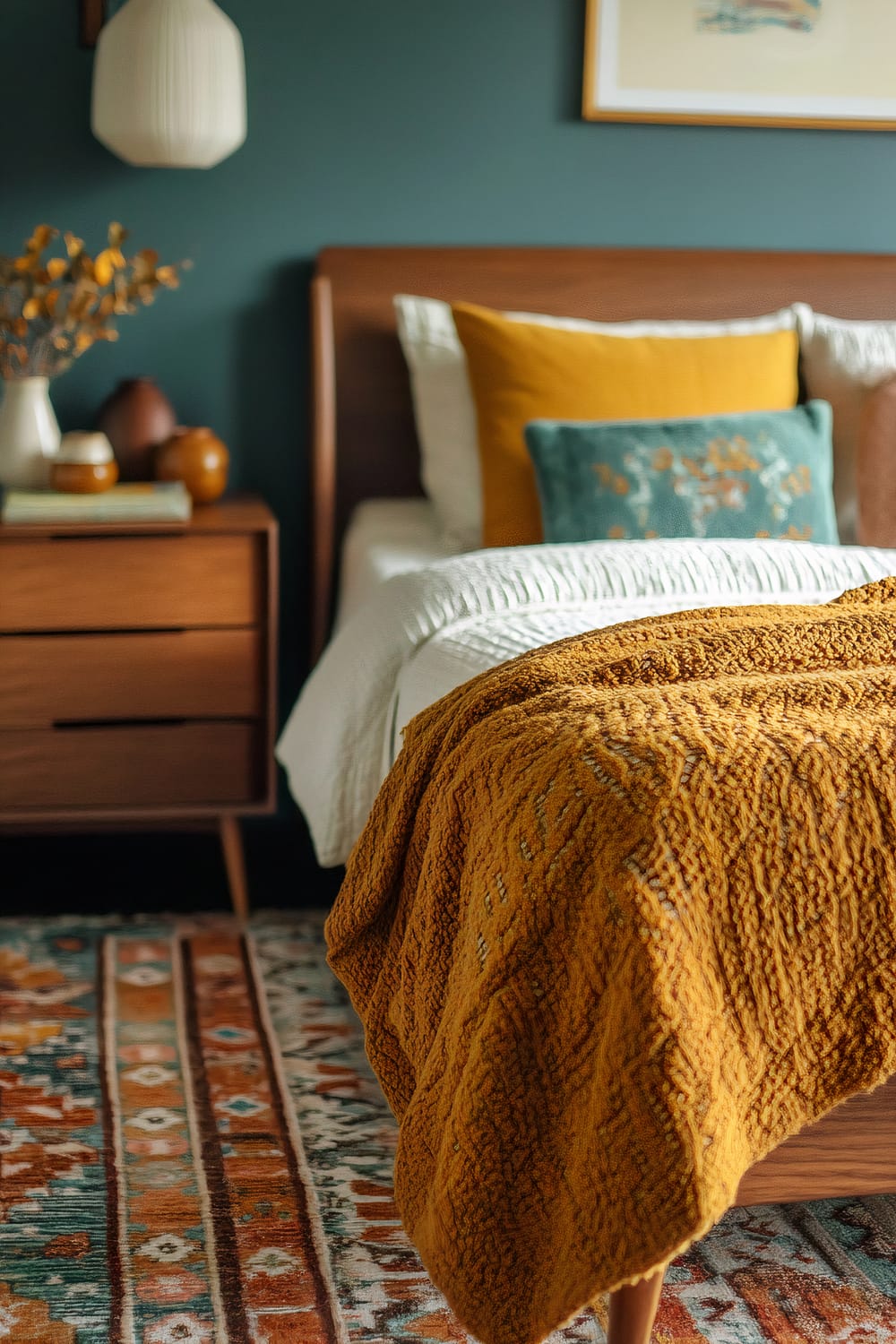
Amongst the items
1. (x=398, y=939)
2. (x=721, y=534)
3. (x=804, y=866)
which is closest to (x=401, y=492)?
(x=721, y=534)

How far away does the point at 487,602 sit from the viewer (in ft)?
6.48

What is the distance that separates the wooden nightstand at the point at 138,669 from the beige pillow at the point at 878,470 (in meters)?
1.01

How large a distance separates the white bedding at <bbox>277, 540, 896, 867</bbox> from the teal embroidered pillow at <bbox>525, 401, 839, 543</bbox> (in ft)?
0.70

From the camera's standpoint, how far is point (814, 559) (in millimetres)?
2078

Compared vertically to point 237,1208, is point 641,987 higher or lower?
higher

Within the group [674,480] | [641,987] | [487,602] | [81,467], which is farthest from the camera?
[81,467]

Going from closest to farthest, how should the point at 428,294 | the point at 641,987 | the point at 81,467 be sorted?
the point at 641,987 → the point at 81,467 → the point at 428,294

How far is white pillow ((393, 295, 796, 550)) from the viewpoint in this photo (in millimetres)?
2590

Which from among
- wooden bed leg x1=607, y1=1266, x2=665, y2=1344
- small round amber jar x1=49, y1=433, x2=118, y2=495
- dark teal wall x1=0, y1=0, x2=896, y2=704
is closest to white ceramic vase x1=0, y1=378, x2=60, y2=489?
small round amber jar x1=49, y1=433, x2=118, y2=495

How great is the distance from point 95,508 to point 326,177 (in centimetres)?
85

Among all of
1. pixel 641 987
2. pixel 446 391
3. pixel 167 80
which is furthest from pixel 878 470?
pixel 641 987

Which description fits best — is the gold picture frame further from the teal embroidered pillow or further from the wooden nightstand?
the wooden nightstand

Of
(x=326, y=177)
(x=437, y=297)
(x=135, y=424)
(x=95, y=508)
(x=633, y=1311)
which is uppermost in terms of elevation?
(x=326, y=177)

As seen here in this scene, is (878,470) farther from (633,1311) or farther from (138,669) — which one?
(633,1311)
